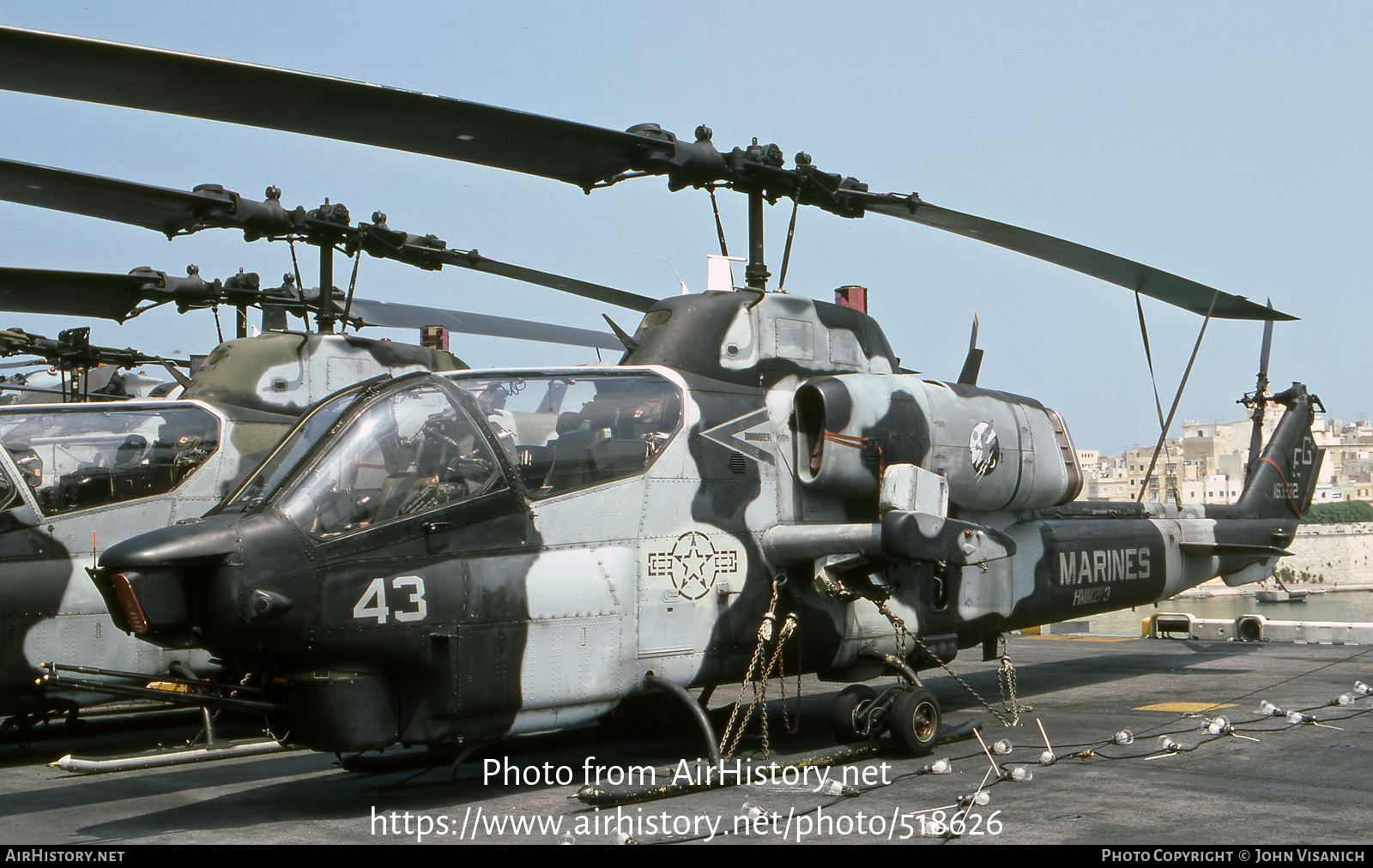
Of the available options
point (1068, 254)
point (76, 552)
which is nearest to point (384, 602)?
point (76, 552)

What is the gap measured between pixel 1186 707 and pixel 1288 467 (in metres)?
5.42

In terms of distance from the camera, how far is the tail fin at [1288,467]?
1412cm

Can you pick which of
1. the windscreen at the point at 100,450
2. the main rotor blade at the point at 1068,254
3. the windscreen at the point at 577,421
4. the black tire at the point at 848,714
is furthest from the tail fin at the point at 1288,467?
the windscreen at the point at 100,450

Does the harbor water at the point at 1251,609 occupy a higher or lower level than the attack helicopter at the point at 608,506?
lower

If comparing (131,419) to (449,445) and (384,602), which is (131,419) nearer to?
(449,445)

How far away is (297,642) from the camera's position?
6.24 m

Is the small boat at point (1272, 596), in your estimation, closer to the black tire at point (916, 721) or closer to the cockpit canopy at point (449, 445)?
the black tire at point (916, 721)

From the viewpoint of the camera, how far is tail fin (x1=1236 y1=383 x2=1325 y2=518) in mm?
14125

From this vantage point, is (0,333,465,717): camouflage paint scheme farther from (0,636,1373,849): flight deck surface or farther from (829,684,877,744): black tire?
(829,684,877,744): black tire

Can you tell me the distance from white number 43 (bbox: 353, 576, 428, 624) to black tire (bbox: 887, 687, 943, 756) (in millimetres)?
3455

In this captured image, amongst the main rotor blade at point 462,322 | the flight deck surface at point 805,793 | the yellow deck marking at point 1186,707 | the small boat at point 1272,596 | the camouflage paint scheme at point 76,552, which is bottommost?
the small boat at point 1272,596

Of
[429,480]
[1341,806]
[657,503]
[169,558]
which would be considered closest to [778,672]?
[657,503]

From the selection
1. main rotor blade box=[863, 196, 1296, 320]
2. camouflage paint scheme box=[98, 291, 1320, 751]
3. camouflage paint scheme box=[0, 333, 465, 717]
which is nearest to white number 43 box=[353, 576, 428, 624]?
camouflage paint scheme box=[98, 291, 1320, 751]

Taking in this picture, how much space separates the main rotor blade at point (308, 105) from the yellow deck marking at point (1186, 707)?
263 inches
